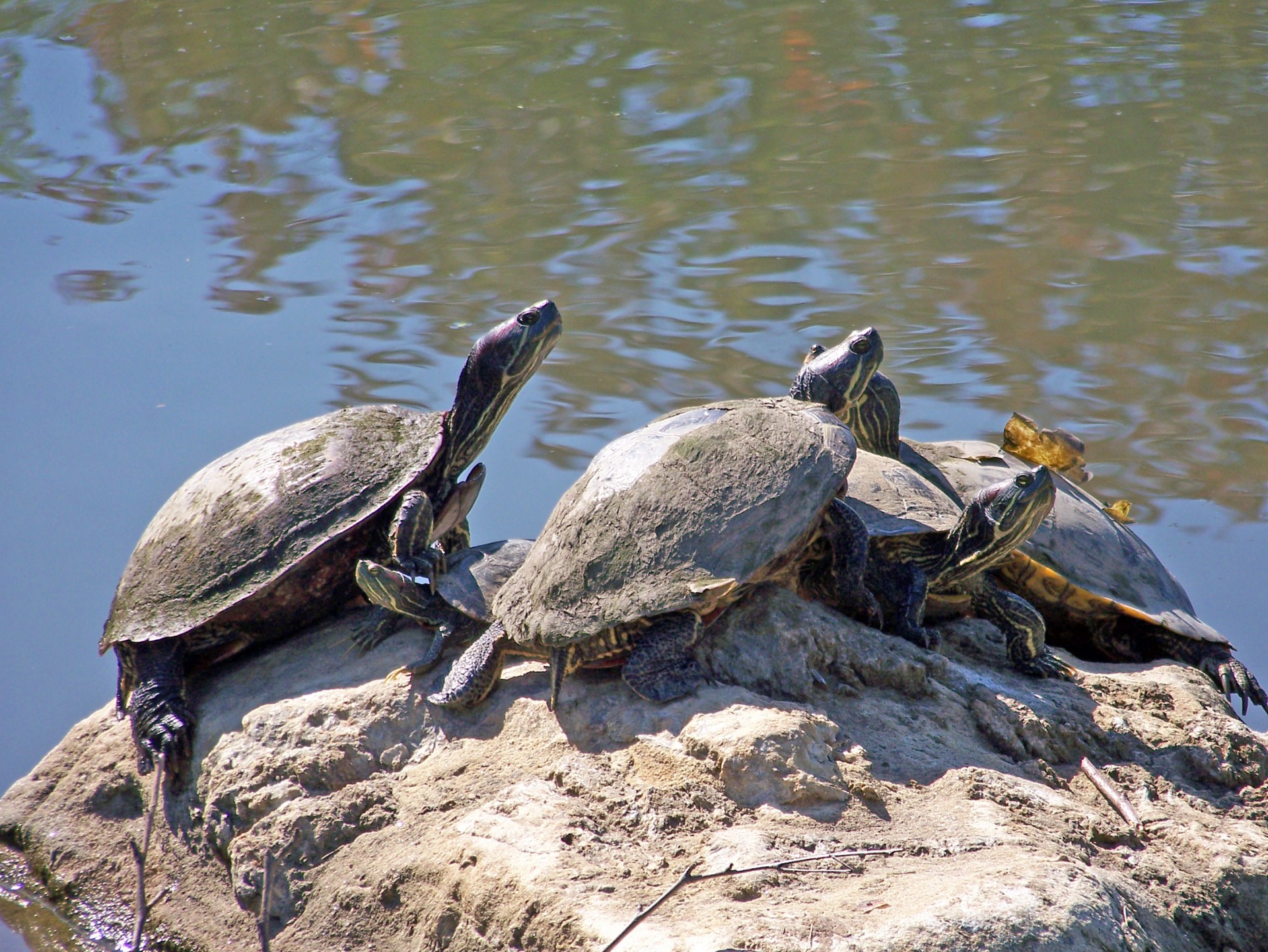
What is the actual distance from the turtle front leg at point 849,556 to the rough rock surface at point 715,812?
0.10 metres

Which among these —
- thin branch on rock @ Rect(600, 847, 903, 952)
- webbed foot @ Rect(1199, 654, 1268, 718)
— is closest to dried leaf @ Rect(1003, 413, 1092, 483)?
webbed foot @ Rect(1199, 654, 1268, 718)

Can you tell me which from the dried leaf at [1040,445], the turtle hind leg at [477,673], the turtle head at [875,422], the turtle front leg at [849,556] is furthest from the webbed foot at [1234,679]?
the turtle hind leg at [477,673]

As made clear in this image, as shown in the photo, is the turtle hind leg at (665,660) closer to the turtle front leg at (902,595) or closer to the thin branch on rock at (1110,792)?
the turtle front leg at (902,595)

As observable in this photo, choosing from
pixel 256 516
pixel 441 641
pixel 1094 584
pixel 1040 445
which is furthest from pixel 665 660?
pixel 1040 445

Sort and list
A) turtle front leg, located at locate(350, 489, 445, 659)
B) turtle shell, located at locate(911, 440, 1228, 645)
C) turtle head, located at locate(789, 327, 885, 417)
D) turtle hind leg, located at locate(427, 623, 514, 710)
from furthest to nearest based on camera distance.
Result: turtle head, located at locate(789, 327, 885, 417), turtle shell, located at locate(911, 440, 1228, 645), turtle front leg, located at locate(350, 489, 445, 659), turtle hind leg, located at locate(427, 623, 514, 710)

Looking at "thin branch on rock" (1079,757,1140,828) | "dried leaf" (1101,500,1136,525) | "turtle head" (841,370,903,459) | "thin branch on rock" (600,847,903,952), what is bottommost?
"dried leaf" (1101,500,1136,525)

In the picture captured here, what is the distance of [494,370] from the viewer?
479cm

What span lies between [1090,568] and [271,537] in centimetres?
305

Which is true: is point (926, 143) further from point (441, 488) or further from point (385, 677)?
point (385, 677)

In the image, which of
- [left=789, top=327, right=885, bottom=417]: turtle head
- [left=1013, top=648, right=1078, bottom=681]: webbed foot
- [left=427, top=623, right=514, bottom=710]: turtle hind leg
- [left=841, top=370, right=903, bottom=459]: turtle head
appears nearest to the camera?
[left=427, top=623, right=514, bottom=710]: turtle hind leg

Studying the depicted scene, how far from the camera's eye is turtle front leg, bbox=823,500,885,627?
3.53 metres

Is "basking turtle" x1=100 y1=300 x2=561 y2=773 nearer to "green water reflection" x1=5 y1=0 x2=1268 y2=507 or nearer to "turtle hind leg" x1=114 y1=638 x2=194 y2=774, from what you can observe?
"turtle hind leg" x1=114 y1=638 x2=194 y2=774

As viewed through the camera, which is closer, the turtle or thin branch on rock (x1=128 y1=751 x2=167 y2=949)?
thin branch on rock (x1=128 y1=751 x2=167 y2=949)

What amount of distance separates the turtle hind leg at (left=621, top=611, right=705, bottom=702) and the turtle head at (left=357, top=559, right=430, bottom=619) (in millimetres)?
1028
